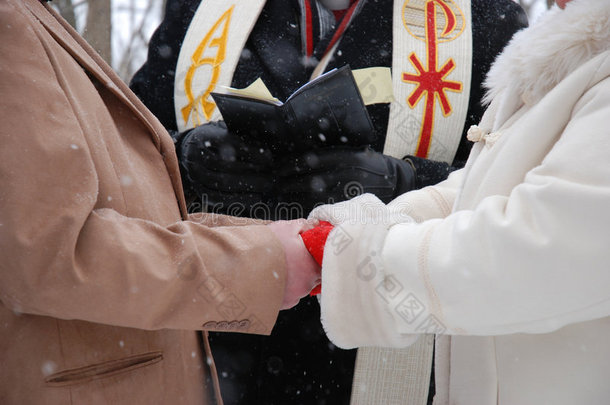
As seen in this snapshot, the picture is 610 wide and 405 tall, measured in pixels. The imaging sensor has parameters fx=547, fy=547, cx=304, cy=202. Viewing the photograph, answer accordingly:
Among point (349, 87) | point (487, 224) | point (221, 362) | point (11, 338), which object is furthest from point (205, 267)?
point (221, 362)

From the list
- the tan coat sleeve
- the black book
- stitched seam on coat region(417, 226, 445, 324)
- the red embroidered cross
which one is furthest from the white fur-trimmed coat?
the red embroidered cross

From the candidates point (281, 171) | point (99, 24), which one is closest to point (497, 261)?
point (281, 171)

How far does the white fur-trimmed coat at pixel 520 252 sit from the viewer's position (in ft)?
3.26

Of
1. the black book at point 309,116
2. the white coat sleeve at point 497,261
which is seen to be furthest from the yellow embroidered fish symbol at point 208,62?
the white coat sleeve at point 497,261

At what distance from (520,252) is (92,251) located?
2.61ft

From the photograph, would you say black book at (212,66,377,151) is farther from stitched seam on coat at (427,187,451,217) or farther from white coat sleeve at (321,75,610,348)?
white coat sleeve at (321,75,610,348)

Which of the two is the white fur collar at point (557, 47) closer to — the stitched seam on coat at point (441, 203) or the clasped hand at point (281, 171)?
the stitched seam on coat at point (441, 203)

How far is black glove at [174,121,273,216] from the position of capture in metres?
1.74

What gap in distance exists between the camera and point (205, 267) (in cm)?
113

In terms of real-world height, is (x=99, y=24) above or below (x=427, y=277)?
above

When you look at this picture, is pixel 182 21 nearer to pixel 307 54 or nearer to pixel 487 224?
pixel 307 54

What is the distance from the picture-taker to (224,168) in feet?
5.85

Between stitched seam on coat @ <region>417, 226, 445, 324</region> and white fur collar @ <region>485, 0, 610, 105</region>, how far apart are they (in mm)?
424

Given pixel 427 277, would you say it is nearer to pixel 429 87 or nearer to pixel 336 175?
pixel 336 175
